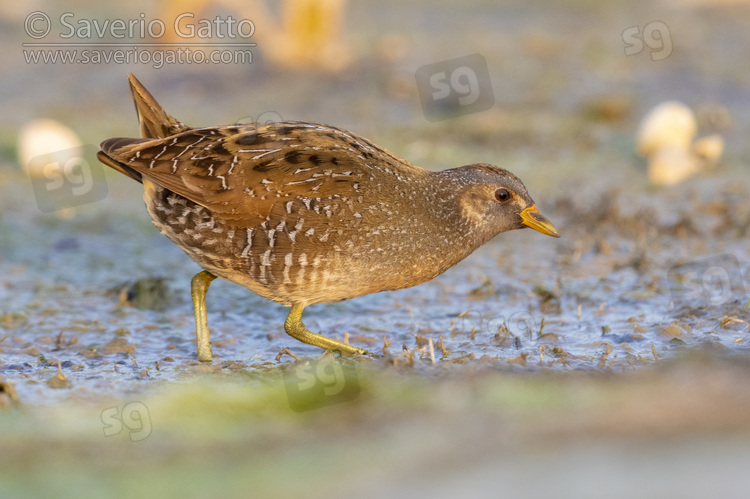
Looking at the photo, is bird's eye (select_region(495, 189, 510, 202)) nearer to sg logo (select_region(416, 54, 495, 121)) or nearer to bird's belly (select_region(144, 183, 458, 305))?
bird's belly (select_region(144, 183, 458, 305))

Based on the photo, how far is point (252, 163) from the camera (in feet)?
16.0

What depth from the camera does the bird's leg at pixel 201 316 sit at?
5188mm

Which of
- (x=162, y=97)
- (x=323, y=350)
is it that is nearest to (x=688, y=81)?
(x=162, y=97)

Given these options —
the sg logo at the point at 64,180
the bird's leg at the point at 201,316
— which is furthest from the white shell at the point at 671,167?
the sg logo at the point at 64,180

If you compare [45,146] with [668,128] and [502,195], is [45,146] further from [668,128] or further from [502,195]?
[668,128]

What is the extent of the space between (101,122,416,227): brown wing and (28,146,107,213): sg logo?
3.09m

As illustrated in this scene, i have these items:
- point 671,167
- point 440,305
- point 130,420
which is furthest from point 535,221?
point 671,167

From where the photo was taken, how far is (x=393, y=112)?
9.79 meters

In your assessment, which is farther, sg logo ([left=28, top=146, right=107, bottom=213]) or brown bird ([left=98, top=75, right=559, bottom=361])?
sg logo ([left=28, top=146, right=107, bottom=213])

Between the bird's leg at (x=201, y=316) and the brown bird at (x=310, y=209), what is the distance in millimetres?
12

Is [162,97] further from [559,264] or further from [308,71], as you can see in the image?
[559,264]

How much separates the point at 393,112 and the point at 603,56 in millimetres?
2810

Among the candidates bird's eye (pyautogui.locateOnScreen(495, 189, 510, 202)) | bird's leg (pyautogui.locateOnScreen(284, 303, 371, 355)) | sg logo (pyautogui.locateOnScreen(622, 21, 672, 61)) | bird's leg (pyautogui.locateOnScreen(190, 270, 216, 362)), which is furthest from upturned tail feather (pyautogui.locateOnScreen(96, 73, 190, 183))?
sg logo (pyautogui.locateOnScreen(622, 21, 672, 61))

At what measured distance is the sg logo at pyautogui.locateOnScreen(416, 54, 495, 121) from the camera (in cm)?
968
